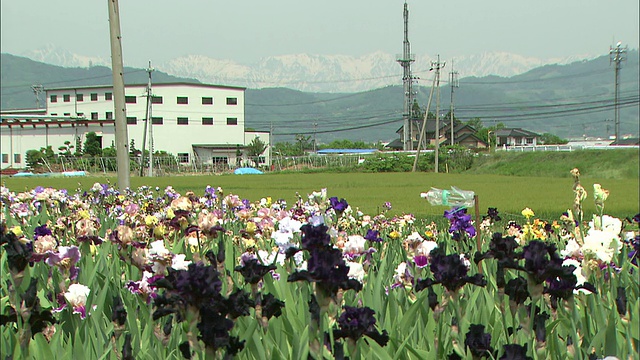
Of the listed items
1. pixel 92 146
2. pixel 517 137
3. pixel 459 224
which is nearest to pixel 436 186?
pixel 459 224

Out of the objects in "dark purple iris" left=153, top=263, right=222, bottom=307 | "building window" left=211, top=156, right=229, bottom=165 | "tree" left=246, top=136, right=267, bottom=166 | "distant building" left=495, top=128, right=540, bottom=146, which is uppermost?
"distant building" left=495, top=128, right=540, bottom=146

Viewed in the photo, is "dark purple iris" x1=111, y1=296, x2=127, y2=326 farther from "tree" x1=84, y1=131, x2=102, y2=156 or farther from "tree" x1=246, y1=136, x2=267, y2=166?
"tree" x1=246, y1=136, x2=267, y2=166

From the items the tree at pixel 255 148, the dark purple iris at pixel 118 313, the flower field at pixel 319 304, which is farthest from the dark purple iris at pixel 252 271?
the tree at pixel 255 148

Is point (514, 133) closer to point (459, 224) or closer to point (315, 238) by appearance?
point (459, 224)

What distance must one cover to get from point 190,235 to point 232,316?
1.83 metres

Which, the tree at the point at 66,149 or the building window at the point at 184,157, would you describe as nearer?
the tree at the point at 66,149

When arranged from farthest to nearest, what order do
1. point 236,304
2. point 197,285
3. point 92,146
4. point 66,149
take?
point 66,149, point 92,146, point 236,304, point 197,285

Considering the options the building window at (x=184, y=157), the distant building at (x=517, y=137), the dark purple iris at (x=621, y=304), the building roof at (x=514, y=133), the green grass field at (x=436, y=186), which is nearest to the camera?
the dark purple iris at (x=621, y=304)

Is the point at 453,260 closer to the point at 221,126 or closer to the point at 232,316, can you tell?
the point at 232,316

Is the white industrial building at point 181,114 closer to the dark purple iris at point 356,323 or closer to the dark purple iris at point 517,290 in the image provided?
the dark purple iris at point 517,290

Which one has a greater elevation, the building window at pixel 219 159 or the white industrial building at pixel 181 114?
the white industrial building at pixel 181 114

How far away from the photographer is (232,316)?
55.1 inches

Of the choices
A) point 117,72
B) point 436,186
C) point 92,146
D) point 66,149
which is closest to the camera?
point 117,72

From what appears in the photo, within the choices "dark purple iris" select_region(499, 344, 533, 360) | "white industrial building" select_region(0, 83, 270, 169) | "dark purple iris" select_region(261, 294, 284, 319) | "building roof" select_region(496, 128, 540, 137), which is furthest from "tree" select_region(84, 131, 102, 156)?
"building roof" select_region(496, 128, 540, 137)
